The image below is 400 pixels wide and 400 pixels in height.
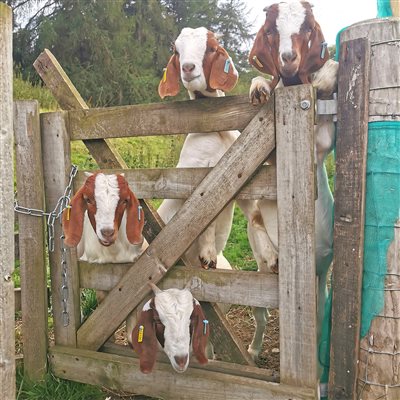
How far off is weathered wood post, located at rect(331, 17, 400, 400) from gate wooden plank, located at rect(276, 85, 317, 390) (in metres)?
0.20

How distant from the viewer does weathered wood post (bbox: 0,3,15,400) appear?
92.5 inches

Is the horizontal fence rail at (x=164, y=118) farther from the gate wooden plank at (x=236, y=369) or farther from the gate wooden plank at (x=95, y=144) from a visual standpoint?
the gate wooden plank at (x=236, y=369)

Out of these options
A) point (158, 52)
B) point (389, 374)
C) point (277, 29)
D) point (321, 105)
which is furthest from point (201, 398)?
point (158, 52)

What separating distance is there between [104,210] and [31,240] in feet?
3.49

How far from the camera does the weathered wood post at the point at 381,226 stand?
100 inches

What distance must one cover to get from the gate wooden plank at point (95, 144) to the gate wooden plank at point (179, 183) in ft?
0.40

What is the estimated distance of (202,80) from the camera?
285 cm

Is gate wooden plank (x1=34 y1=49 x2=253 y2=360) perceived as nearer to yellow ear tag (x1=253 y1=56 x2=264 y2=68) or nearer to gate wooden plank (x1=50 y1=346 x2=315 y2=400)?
gate wooden plank (x1=50 y1=346 x2=315 y2=400)

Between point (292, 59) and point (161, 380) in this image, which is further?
point (161, 380)

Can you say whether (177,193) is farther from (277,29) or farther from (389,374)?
(389,374)

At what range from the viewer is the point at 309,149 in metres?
2.59

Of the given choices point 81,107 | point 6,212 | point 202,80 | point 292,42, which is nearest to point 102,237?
point 6,212

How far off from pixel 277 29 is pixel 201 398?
2.14 meters

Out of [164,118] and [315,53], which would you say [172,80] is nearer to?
[164,118]
